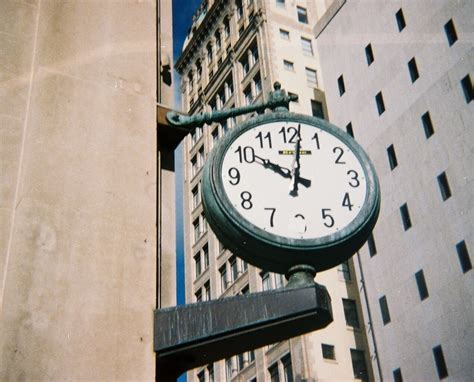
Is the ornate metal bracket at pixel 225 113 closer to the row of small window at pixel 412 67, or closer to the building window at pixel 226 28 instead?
the row of small window at pixel 412 67

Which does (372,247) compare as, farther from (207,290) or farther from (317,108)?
(207,290)

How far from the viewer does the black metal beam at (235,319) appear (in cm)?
405

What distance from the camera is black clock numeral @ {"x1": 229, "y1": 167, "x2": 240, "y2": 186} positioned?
461 cm

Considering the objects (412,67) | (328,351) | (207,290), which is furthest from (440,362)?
(207,290)

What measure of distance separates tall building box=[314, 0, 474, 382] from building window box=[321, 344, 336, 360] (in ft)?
10.5

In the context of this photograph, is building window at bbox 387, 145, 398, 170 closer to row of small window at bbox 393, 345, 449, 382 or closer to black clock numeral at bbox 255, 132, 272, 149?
row of small window at bbox 393, 345, 449, 382

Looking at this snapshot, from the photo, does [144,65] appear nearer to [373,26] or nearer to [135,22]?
[135,22]

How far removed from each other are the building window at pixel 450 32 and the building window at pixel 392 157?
617 centimetres

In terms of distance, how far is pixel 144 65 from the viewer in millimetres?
5223

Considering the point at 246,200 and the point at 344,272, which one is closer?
the point at 246,200

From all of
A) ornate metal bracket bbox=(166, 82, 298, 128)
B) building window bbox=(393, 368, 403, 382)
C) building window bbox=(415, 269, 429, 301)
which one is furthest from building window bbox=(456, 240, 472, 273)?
ornate metal bracket bbox=(166, 82, 298, 128)

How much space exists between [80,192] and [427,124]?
36528mm

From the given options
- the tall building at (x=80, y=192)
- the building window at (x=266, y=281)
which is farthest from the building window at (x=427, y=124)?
the tall building at (x=80, y=192)

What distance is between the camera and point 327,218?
450cm
